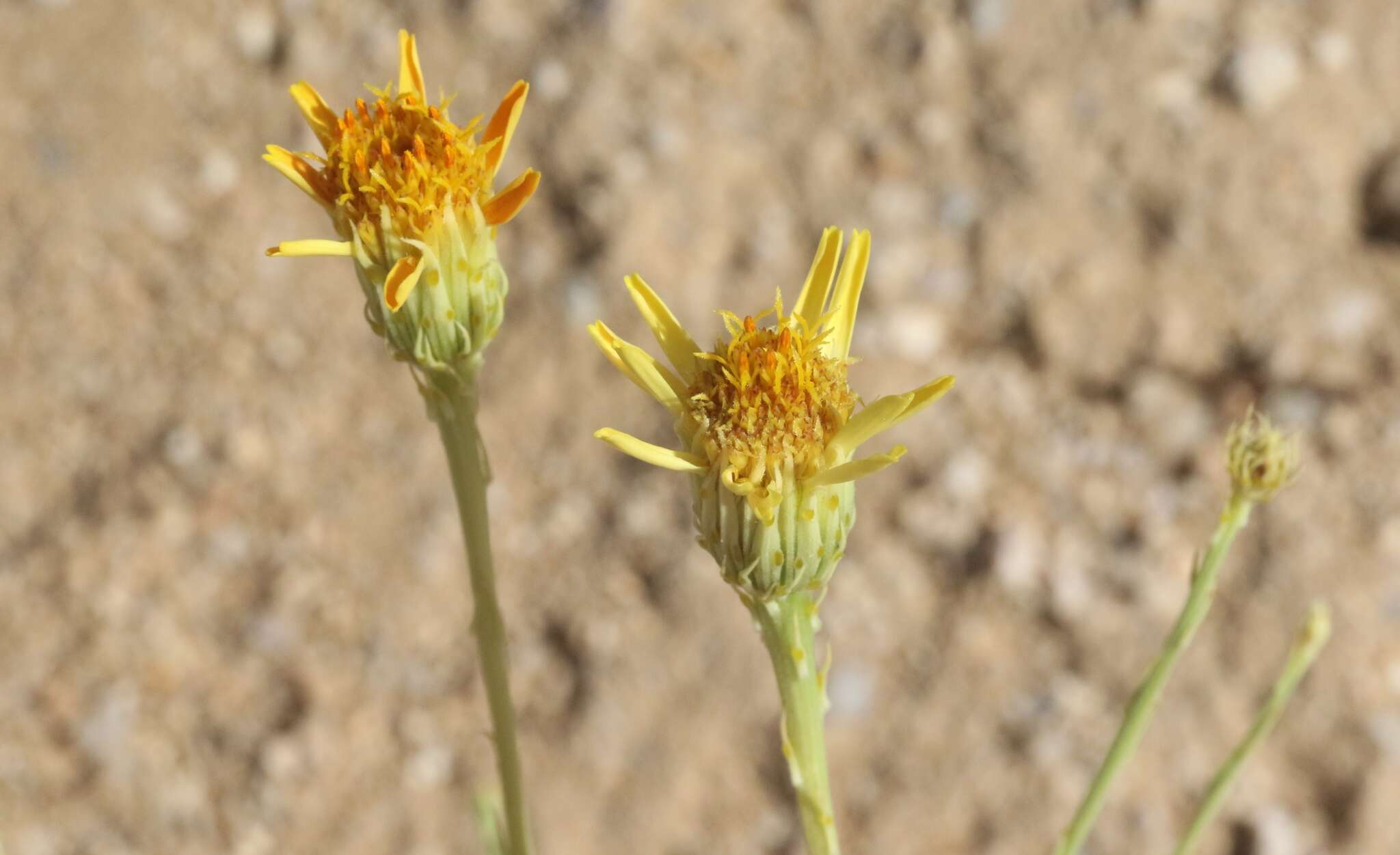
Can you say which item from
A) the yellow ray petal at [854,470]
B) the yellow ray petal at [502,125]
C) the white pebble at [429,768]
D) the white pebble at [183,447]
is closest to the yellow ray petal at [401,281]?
the yellow ray petal at [502,125]

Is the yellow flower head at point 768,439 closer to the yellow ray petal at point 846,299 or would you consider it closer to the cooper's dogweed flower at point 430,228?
the yellow ray petal at point 846,299

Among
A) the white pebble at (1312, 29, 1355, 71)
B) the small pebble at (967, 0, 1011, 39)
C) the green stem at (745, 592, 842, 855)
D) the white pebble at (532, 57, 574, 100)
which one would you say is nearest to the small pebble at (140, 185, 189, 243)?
the white pebble at (532, 57, 574, 100)

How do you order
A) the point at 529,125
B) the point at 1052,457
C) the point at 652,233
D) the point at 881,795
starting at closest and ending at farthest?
the point at 881,795, the point at 1052,457, the point at 652,233, the point at 529,125

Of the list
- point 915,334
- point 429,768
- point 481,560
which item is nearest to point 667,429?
point 915,334

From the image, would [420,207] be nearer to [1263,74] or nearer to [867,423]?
[867,423]

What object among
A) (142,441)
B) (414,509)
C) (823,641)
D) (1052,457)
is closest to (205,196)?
(142,441)

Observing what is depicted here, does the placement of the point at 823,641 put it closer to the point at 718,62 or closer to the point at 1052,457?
the point at 1052,457

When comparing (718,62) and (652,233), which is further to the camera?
(718,62)

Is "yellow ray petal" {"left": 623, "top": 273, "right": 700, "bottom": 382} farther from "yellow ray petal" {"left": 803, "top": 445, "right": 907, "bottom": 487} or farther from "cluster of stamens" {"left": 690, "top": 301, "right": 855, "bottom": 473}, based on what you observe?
"yellow ray petal" {"left": 803, "top": 445, "right": 907, "bottom": 487}
